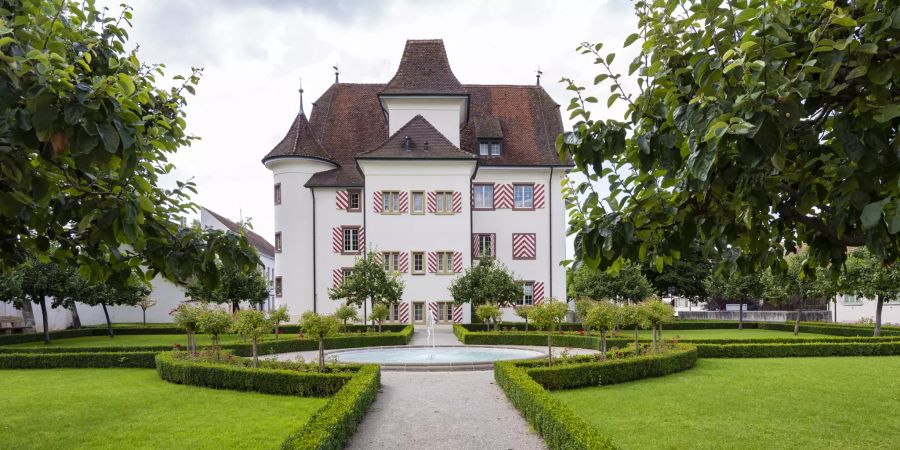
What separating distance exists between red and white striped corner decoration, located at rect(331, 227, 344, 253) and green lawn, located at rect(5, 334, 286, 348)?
694 cm

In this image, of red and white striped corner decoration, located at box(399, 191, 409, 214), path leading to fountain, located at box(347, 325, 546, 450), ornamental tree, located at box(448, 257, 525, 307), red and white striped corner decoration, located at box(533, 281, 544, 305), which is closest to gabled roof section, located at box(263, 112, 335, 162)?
red and white striped corner decoration, located at box(399, 191, 409, 214)

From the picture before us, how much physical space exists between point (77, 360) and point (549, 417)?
1583cm

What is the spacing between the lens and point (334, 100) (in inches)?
1533

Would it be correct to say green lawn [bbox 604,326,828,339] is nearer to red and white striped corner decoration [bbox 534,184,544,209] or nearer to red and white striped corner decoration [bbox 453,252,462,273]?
red and white striped corner decoration [bbox 534,184,544,209]

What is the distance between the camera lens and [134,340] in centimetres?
2691

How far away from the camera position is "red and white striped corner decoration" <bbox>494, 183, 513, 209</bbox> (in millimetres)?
33625

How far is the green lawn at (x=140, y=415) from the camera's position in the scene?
28.3 ft

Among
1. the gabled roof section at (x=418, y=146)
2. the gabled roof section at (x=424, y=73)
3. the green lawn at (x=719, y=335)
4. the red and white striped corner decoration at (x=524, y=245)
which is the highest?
the gabled roof section at (x=424, y=73)

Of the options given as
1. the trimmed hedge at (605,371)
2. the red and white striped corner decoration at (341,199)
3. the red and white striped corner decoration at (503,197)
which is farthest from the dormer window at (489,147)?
the trimmed hedge at (605,371)

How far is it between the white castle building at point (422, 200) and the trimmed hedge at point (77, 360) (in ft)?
47.5

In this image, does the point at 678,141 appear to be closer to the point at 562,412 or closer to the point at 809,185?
the point at 809,185

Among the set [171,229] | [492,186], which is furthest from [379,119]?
[171,229]

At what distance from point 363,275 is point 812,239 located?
2351cm

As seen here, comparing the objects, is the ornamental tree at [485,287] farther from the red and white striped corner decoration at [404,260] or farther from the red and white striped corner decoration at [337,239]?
the red and white striped corner decoration at [337,239]
